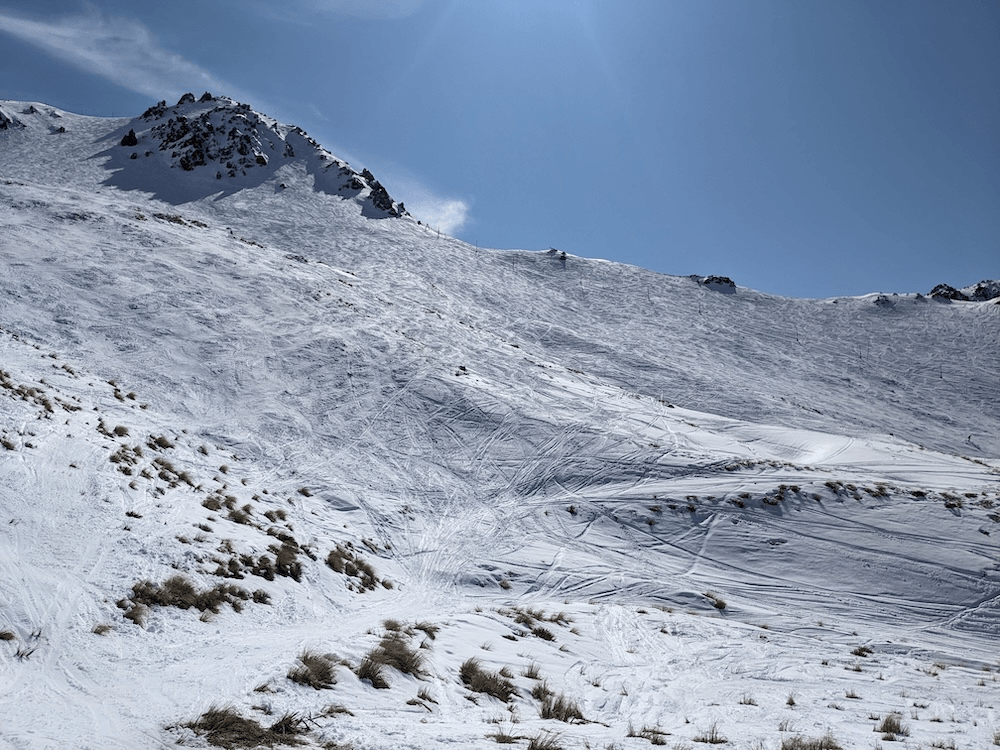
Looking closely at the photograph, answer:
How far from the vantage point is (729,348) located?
166 ft

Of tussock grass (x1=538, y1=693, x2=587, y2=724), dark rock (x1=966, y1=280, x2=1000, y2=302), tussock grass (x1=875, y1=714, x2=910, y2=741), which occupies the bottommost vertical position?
tussock grass (x1=538, y1=693, x2=587, y2=724)

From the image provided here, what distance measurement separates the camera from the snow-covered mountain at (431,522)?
23.7ft

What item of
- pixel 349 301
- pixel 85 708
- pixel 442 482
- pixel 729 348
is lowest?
pixel 85 708

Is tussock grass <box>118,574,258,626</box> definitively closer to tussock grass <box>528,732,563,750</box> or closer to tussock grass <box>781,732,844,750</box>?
tussock grass <box>528,732,563,750</box>

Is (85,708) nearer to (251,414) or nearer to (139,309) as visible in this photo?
(251,414)

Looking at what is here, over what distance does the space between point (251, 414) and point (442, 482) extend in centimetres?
873

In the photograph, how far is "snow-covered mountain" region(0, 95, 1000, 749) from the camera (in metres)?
7.21

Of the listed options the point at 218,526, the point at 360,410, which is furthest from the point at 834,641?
the point at 360,410

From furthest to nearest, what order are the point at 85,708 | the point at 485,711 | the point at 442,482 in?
1. the point at 442,482
2. the point at 485,711
3. the point at 85,708

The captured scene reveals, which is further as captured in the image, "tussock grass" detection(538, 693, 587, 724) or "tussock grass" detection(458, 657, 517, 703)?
"tussock grass" detection(458, 657, 517, 703)

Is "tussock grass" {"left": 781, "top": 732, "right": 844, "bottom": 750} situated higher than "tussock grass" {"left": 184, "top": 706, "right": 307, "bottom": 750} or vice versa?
"tussock grass" {"left": 781, "top": 732, "right": 844, "bottom": 750}

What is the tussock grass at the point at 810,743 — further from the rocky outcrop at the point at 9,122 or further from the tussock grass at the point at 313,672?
the rocky outcrop at the point at 9,122

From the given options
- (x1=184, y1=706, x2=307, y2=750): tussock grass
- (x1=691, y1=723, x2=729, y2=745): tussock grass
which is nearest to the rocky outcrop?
(x1=184, y1=706, x2=307, y2=750): tussock grass

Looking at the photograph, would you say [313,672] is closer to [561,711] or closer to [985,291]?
[561,711]
